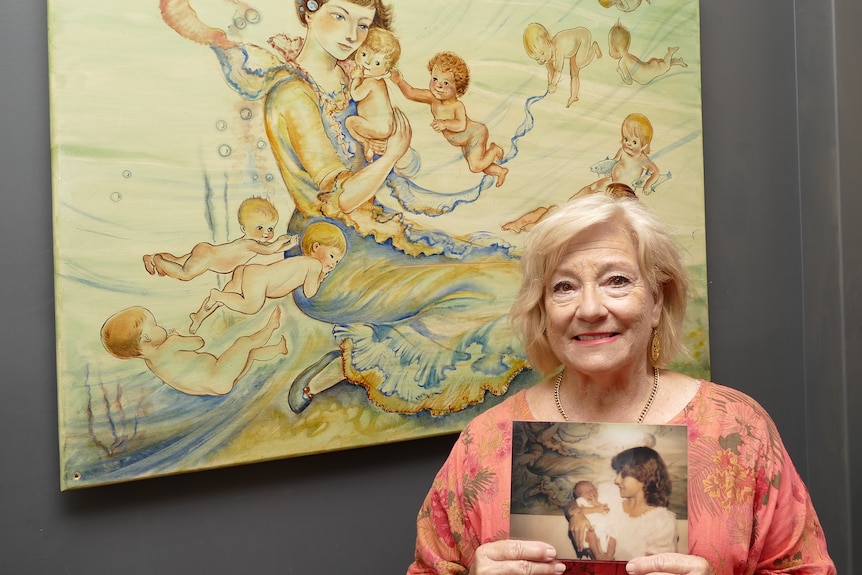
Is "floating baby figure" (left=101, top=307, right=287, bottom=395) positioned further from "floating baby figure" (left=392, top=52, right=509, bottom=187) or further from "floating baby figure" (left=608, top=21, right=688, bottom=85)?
"floating baby figure" (left=608, top=21, right=688, bottom=85)

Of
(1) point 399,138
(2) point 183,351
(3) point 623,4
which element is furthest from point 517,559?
(3) point 623,4

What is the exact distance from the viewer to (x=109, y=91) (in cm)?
152

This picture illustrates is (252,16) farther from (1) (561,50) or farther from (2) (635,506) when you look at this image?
(2) (635,506)

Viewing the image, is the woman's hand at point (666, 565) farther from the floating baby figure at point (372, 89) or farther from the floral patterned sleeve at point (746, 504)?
the floating baby figure at point (372, 89)

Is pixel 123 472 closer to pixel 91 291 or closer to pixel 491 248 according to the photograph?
pixel 91 291

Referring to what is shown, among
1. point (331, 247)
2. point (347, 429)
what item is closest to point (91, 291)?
point (331, 247)

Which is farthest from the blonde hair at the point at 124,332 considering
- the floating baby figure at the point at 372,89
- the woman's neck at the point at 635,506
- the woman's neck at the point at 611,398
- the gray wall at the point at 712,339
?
the woman's neck at the point at 635,506

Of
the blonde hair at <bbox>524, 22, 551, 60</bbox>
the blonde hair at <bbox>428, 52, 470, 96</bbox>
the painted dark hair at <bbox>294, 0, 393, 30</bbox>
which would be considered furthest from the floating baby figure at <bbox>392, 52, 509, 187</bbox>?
the blonde hair at <bbox>524, 22, 551, 60</bbox>

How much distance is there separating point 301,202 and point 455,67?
55 centimetres

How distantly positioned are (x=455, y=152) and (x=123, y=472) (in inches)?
42.1

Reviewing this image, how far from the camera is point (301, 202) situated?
1.73 m

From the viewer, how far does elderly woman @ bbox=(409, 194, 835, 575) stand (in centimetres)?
133

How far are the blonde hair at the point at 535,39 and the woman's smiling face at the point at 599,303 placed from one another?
0.83m

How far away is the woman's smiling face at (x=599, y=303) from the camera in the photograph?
1.36 meters
